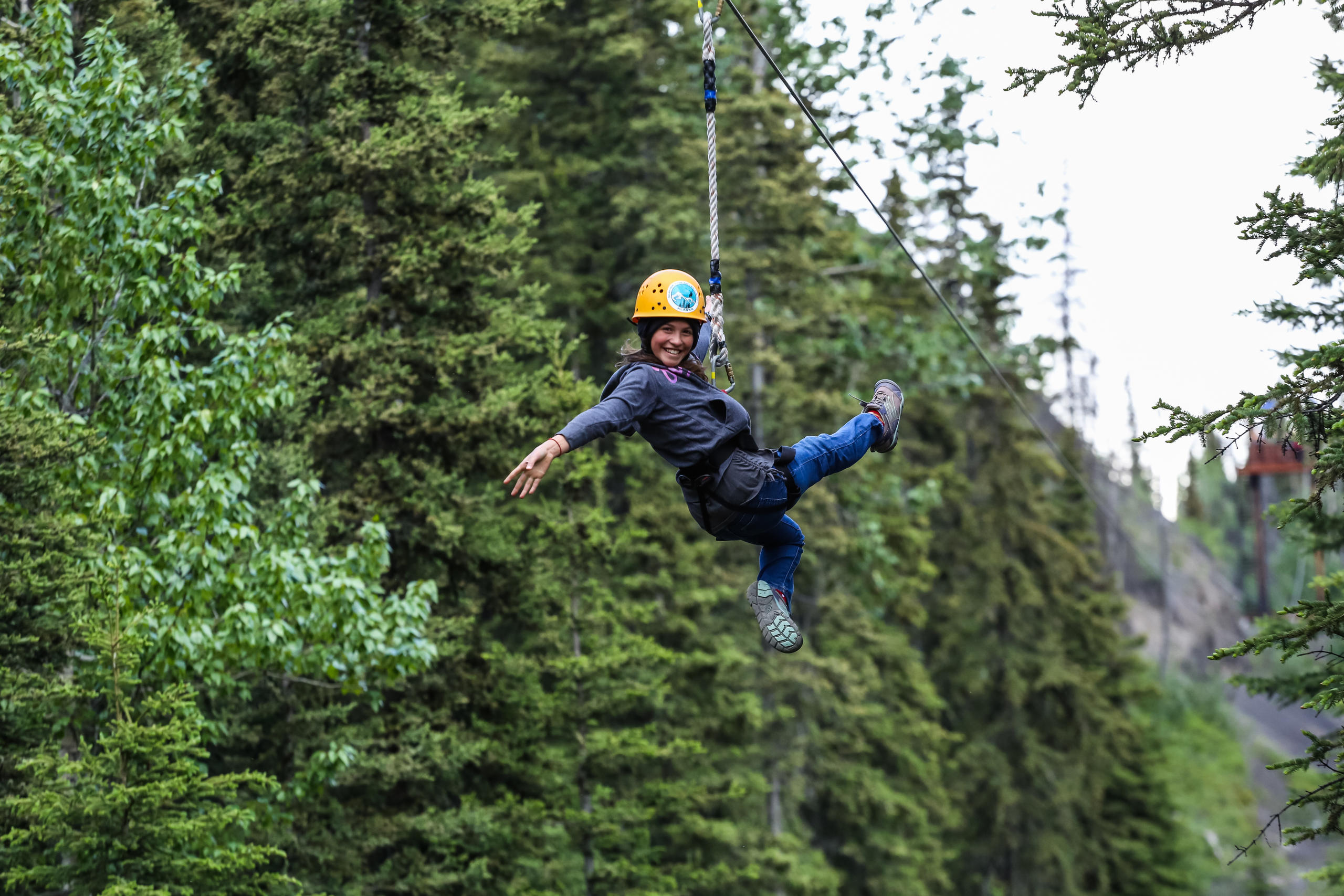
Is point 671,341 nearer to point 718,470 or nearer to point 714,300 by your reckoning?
point 714,300

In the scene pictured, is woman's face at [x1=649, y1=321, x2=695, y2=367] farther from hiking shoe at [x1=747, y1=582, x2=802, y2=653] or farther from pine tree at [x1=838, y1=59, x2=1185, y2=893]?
pine tree at [x1=838, y1=59, x2=1185, y2=893]

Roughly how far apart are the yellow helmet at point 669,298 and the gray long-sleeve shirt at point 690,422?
0.30 meters

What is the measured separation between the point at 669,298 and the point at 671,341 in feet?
0.86

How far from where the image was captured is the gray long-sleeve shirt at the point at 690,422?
6.48 metres

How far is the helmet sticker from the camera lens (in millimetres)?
6645

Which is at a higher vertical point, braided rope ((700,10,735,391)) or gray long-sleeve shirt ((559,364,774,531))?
braided rope ((700,10,735,391))

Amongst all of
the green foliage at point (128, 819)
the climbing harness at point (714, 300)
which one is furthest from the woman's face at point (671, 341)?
the green foliage at point (128, 819)

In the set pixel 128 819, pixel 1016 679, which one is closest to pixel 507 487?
pixel 128 819

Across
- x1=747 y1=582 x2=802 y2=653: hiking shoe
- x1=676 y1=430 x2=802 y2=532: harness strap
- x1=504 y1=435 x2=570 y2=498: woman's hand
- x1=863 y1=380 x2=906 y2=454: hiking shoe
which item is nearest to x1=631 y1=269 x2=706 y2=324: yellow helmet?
x1=676 y1=430 x2=802 y2=532: harness strap

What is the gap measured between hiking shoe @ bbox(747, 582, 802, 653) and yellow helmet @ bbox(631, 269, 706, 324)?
1.60m

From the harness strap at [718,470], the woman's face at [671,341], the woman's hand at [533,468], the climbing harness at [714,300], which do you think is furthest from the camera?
the climbing harness at [714,300]

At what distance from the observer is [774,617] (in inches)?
275

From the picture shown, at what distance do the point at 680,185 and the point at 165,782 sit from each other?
558 inches

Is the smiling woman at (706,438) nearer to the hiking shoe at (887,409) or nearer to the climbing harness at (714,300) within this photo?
the hiking shoe at (887,409)
